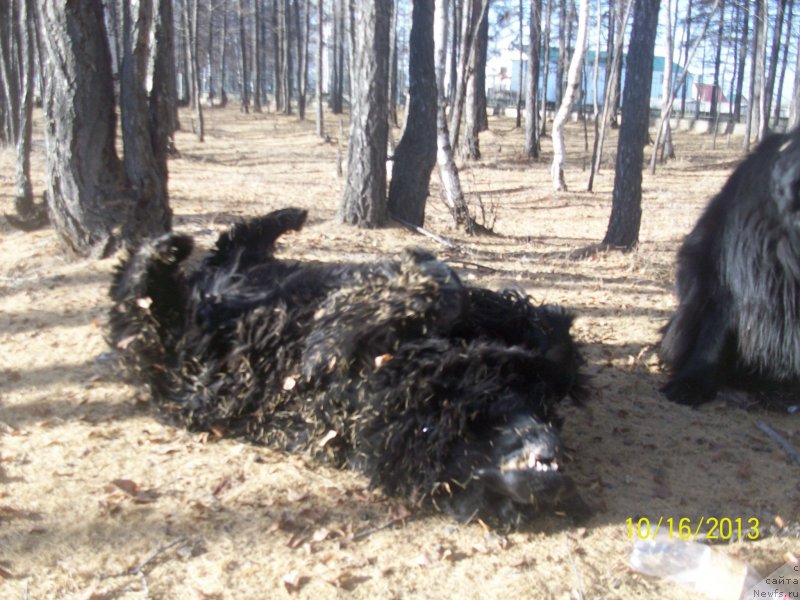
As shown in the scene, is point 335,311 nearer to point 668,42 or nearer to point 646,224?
point 646,224

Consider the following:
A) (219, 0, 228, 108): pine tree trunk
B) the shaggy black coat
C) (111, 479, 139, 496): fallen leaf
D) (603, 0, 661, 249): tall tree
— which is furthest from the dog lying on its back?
(219, 0, 228, 108): pine tree trunk

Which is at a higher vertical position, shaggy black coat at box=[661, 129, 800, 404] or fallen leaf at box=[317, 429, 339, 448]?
shaggy black coat at box=[661, 129, 800, 404]

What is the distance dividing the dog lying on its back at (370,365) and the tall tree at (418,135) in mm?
5650

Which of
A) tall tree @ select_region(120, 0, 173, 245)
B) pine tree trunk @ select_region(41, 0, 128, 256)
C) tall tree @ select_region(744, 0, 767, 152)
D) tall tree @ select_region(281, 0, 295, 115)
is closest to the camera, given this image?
pine tree trunk @ select_region(41, 0, 128, 256)

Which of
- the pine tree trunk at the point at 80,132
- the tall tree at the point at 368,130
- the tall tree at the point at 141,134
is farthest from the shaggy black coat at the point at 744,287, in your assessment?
the tall tree at the point at 368,130

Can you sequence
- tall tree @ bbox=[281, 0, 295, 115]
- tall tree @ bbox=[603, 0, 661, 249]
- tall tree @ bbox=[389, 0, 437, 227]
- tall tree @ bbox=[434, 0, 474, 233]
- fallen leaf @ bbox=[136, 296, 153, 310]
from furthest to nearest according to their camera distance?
tall tree @ bbox=[281, 0, 295, 115], tall tree @ bbox=[434, 0, 474, 233], tall tree @ bbox=[389, 0, 437, 227], tall tree @ bbox=[603, 0, 661, 249], fallen leaf @ bbox=[136, 296, 153, 310]

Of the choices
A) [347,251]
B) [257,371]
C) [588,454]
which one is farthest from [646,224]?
[257,371]

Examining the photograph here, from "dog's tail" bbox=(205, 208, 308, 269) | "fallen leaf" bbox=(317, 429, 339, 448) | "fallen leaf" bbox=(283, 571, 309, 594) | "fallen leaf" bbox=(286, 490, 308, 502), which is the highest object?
"dog's tail" bbox=(205, 208, 308, 269)

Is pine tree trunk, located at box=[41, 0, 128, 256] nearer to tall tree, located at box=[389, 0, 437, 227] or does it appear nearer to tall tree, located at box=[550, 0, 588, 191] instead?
tall tree, located at box=[389, 0, 437, 227]

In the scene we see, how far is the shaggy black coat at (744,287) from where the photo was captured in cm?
404

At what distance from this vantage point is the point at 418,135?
9.67 meters

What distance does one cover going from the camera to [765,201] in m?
4.11

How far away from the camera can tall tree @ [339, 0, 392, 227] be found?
9.19 meters
